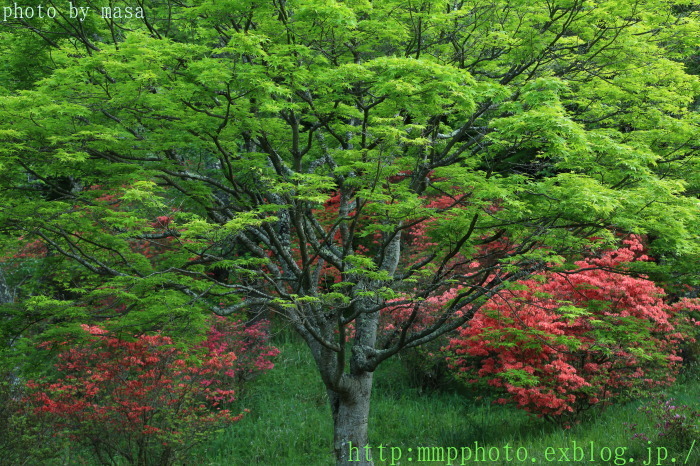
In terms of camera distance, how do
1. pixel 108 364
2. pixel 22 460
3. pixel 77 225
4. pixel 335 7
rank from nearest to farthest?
pixel 335 7 < pixel 77 225 < pixel 22 460 < pixel 108 364

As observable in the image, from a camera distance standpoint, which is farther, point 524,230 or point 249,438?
point 249,438

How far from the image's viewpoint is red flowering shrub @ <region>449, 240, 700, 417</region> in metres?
8.54

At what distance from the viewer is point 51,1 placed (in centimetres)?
741

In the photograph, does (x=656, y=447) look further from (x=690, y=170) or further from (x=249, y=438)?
(x=249, y=438)

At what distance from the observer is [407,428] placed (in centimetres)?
1055

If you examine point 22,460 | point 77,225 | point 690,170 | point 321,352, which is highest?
point 690,170

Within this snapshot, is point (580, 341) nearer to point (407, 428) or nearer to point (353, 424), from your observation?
point (353, 424)

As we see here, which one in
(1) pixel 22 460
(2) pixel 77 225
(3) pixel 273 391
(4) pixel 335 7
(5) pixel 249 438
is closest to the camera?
(4) pixel 335 7

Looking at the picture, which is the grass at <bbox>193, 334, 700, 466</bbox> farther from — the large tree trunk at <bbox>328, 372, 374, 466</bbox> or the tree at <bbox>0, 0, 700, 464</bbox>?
the tree at <bbox>0, 0, 700, 464</bbox>

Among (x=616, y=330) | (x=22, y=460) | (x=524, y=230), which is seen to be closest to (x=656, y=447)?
(x=616, y=330)

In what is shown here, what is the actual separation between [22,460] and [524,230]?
7317 mm

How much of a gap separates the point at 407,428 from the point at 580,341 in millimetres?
3780

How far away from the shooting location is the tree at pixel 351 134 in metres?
5.80

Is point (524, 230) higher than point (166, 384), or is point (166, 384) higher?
point (524, 230)
